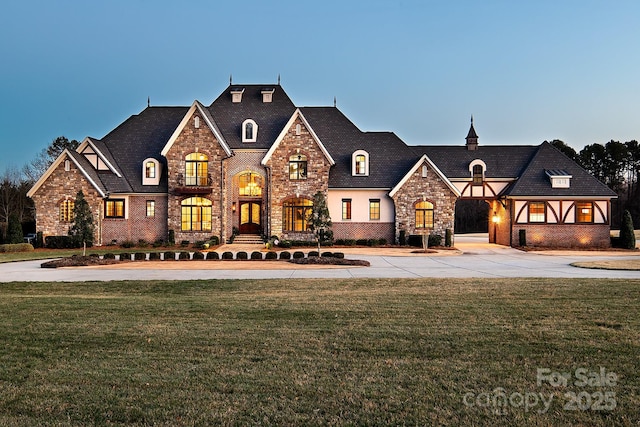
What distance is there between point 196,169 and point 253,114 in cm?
660

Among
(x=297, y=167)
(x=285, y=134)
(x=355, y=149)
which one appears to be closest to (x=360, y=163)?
(x=355, y=149)

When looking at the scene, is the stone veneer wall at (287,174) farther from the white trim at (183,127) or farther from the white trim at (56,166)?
the white trim at (56,166)

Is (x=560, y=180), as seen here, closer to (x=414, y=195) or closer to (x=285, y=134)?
(x=414, y=195)

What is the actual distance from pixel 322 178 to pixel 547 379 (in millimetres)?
28212

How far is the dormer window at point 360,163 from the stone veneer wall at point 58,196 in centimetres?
1842

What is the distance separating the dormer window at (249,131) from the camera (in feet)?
111

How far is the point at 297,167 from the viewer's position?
3309cm

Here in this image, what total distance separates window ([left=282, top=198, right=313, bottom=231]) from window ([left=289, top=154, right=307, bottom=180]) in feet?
5.78

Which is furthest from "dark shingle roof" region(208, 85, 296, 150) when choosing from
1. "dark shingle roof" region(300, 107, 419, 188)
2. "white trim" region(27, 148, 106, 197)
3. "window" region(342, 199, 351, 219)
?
"white trim" region(27, 148, 106, 197)

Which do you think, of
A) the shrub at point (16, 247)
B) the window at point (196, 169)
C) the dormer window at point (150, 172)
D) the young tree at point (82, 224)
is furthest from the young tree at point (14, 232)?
the window at point (196, 169)

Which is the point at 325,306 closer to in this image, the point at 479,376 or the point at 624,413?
the point at 479,376

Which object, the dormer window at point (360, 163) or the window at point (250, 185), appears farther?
the window at point (250, 185)

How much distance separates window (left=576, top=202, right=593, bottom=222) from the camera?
109 feet

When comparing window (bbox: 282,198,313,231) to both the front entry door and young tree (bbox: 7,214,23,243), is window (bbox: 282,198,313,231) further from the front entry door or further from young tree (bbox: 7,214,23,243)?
young tree (bbox: 7,214,23,243)
